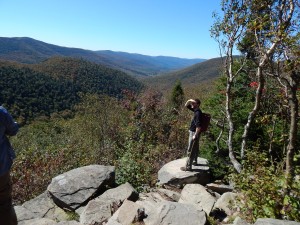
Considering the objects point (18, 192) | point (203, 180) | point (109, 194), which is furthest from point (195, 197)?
point (18, 192)

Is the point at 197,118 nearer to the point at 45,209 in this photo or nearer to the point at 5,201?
the point at 45,209

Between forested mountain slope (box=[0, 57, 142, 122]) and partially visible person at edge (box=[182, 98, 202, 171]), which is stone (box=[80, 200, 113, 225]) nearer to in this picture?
partially visible person at edge (box=[182, 98, 202, 171])

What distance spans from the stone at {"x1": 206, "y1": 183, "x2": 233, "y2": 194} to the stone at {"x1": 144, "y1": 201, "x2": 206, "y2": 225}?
91.3 inches

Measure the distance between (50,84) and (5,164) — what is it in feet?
276

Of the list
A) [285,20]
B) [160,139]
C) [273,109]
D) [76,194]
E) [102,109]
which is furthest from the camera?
[102,109]

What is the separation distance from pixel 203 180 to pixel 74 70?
336 ft

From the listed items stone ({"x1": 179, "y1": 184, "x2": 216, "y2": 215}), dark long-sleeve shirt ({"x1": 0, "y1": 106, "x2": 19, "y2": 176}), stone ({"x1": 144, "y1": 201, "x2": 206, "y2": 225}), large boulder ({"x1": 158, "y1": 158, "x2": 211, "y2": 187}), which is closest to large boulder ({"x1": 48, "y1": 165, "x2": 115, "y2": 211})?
large boulder ({"x1": 158, "y1": 158, "x2": 211, "y2": 187})

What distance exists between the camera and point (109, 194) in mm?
8055

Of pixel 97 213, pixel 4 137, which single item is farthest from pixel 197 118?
pixel 4 137

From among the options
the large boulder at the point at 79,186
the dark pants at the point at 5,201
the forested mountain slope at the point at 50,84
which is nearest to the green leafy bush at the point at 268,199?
the dark pants at the point at 5,201

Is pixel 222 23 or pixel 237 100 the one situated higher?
pixel 222 23

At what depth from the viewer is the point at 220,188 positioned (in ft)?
27.0

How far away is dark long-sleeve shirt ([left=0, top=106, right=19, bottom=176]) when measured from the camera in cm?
433

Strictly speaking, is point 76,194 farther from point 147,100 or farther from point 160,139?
point 147,100
